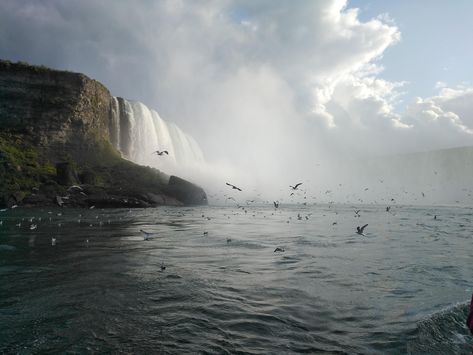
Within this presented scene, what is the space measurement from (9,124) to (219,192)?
5191 cm

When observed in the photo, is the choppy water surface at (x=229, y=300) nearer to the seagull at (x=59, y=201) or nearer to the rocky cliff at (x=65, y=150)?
the seagull at (x=59, y=201)

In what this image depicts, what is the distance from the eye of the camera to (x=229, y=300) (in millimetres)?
8977

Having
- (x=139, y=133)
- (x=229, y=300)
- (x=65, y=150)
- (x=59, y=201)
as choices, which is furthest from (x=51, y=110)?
(x=229, y=300)

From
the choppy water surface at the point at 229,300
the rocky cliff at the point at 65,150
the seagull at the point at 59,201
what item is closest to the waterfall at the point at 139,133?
the rocky cliff at the point at 65,150

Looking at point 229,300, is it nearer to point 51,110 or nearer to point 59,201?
point 59,201

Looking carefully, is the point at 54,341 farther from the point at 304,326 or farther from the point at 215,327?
the point at 304,326

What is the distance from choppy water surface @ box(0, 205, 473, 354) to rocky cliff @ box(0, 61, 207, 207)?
3879 centimetres

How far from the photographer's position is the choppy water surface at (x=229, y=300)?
6453 millimetres

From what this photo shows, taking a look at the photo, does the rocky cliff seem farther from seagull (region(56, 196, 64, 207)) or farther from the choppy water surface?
the choppy water surface

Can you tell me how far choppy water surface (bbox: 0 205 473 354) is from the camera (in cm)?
645

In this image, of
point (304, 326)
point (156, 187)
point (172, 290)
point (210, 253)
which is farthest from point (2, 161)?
point (304, 326)

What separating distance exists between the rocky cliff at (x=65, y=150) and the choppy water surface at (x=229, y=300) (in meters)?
38.8

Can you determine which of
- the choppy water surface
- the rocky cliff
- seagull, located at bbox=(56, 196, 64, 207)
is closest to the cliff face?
the rocky cliff

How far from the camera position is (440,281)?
449 inches
